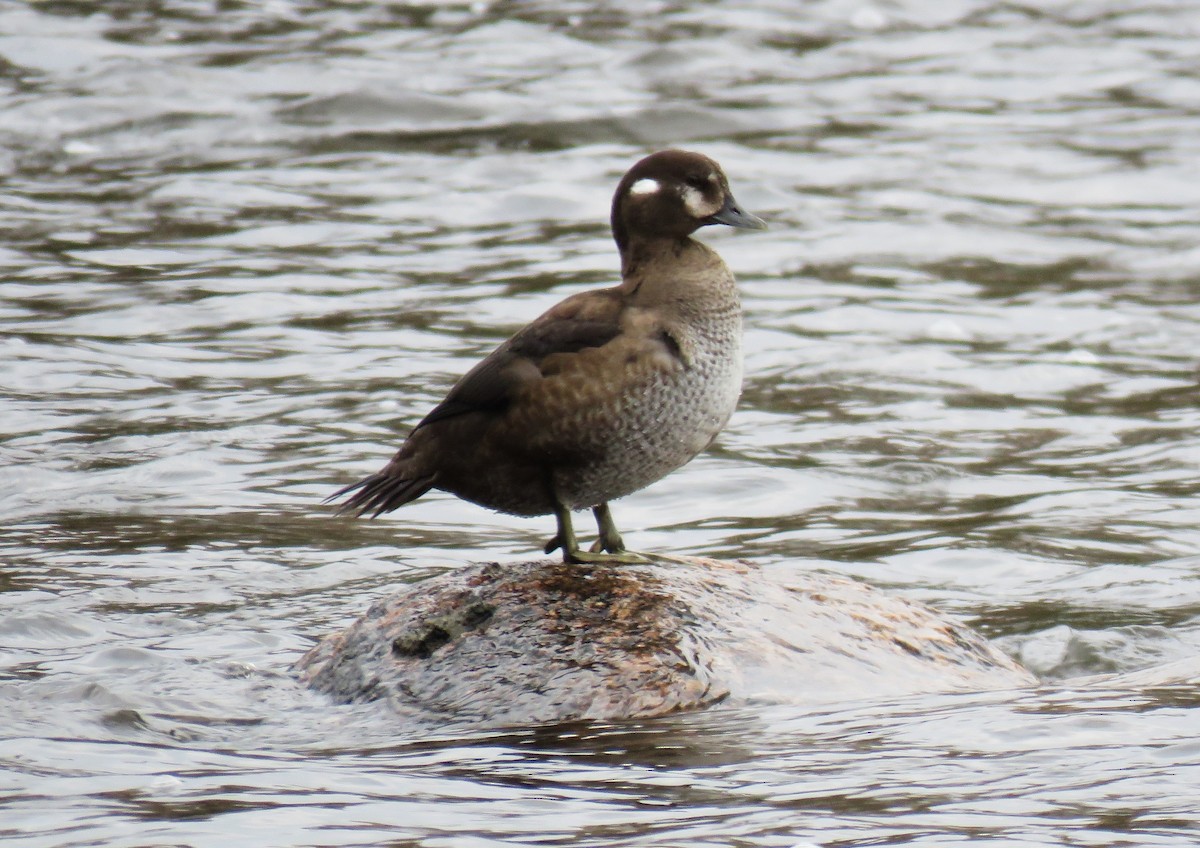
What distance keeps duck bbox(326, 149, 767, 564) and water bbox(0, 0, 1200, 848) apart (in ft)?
2.51

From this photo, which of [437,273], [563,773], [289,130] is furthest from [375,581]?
[289,130]

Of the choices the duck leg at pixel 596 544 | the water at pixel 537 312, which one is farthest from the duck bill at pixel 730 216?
the water at pixel 537 312

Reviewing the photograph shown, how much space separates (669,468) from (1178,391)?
5180mm

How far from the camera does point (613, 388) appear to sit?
5.40 metres

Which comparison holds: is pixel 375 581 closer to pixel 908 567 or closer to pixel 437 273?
pixel 908 567

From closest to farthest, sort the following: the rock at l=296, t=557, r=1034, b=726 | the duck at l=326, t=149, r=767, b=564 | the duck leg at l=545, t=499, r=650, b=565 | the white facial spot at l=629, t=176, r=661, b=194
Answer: the rock at l=296, t=557, r=1034, b=726, the duck at l=326, t=149, r=767, b=564, the duck leg at l=545, t=499, r=650, b=565, the white facial spot at l=629, t=176, r=661, b=194

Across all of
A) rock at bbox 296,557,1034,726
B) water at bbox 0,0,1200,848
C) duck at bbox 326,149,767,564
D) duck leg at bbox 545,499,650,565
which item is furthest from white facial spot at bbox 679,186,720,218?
water at bbox 0,0,1200,848

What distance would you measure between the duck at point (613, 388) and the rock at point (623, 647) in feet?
0.88

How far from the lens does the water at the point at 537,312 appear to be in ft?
15.3

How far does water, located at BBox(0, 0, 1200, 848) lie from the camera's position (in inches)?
184

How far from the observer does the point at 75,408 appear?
30.7 feet

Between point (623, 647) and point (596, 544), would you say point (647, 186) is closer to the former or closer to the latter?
point (596, 544)

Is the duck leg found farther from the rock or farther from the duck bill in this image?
the duck bill

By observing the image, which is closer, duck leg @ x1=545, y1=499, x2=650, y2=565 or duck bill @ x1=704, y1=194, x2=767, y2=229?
duck leg @ x1=545, y1=499, x2=650, y2=565
